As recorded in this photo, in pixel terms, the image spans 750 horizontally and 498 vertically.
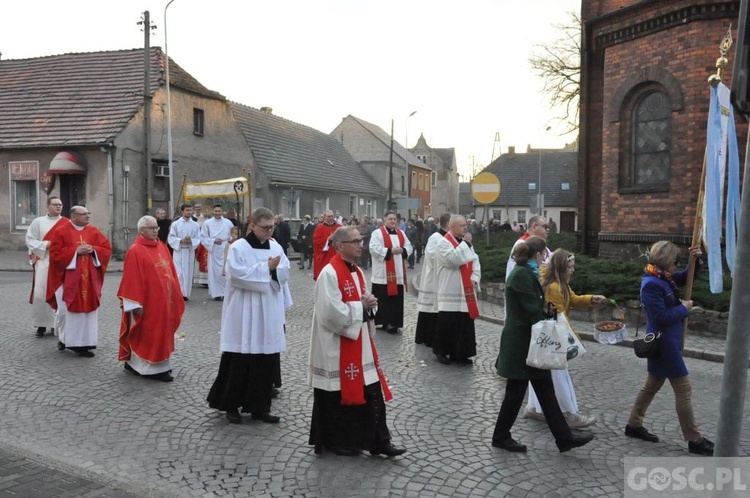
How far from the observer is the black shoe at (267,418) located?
594cm

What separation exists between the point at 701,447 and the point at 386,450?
2.52m

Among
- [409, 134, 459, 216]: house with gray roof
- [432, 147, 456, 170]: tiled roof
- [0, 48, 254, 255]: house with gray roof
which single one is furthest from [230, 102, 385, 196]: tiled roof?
[432, 147, 456, 170]: tiled roof

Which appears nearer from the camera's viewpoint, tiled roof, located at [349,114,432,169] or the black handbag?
the black handbag

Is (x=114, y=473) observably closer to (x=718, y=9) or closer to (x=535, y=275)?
(x=535, y=275)

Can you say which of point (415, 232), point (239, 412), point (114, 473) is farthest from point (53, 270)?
point (415, 232)

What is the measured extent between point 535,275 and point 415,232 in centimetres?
2245

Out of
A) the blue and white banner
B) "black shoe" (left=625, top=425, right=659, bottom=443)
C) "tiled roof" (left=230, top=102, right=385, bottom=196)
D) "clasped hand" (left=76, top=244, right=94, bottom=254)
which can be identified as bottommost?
"black shoe" (left=625, top=425, right=659, bottom=443)

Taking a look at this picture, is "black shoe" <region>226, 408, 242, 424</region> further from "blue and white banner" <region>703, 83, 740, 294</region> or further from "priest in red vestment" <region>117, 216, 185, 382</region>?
"blue and white banner" <region>703, 83, 740, 294</region>

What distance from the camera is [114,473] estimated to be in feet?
15.6

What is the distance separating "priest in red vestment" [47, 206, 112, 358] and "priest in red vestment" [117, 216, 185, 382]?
135 cm

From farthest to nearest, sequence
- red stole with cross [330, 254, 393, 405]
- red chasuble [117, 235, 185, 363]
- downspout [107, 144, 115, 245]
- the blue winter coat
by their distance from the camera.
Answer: downspout [107, 144, 115, 245], red chasuble [117, 235, 185, 363], the blue winter coat, red stole with cross [330, 254, 393, 405]

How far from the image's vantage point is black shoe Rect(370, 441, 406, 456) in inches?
199

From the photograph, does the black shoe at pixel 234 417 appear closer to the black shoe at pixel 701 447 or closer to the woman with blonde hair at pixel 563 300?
the woman with blonde hair at pixel 563 300

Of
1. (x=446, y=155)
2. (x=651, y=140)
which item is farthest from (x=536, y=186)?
(x=651, y=140)
